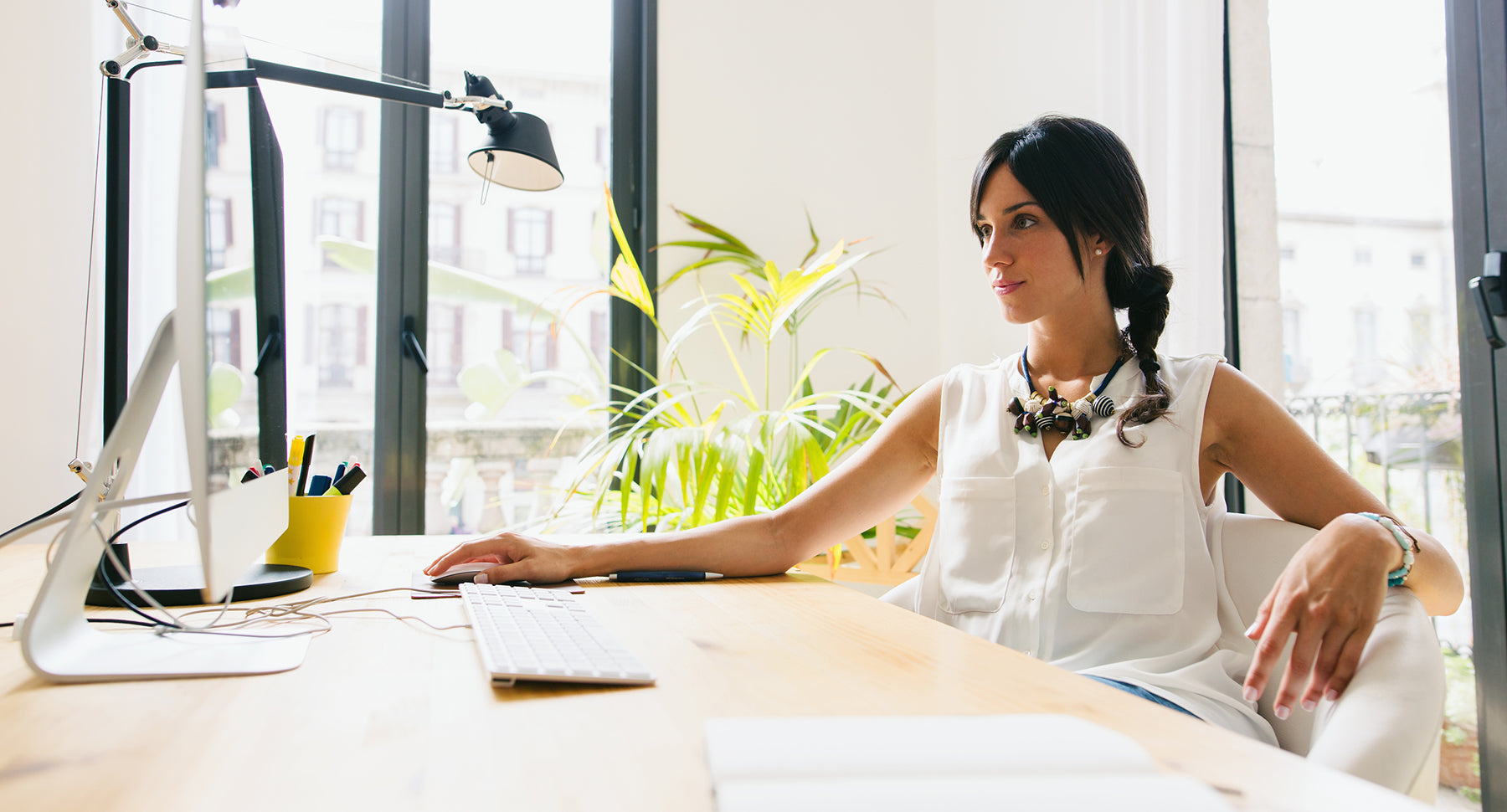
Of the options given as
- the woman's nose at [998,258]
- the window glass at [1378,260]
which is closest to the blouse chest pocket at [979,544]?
the woman's nose at [998,258]

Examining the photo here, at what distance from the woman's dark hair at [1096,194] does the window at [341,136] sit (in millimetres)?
1980

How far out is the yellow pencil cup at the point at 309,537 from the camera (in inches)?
48.3

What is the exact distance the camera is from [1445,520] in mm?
1706

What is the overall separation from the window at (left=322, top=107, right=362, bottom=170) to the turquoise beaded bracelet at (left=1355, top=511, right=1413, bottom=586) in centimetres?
256

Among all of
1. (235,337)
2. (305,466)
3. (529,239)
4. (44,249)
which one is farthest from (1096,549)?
(44,249)

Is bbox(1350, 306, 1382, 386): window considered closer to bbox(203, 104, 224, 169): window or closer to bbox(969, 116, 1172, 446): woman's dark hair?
bbox(969, 116, 1172, 446): woman's dark hair

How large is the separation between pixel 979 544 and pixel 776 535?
0.92 feet

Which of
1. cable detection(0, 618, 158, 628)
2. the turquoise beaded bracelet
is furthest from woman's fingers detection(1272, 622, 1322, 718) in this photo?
cable detection(0, 618, 158, 628)

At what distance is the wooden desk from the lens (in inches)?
18.5

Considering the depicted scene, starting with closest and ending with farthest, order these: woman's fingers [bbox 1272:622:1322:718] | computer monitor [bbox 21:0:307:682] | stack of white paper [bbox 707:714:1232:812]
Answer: stack of white paper [bbox 707:714:1232:812] → computer monitor [bbox 21:0:307:682] → woman's fingers [bbox 1272:622:1322:718]

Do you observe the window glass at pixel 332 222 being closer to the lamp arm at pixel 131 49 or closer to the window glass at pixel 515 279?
the window glass at pixel 515 279

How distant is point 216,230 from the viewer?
0.62m

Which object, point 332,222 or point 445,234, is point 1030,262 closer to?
point 445,234

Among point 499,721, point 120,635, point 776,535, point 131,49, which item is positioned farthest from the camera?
point 776,535
